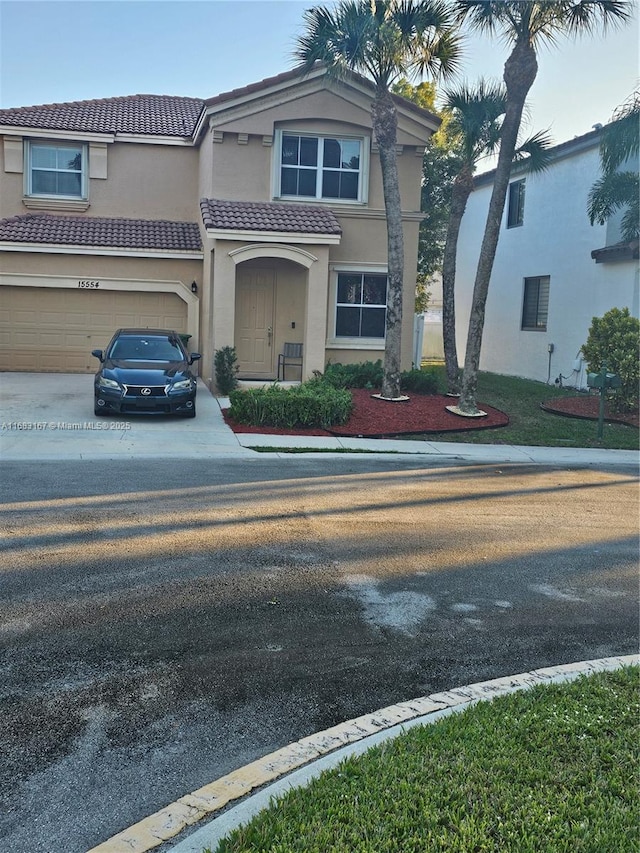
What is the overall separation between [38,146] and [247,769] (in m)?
21.2

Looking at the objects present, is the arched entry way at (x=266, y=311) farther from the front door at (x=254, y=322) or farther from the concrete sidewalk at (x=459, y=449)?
the concrete sidewalk at (x=459, y=449)

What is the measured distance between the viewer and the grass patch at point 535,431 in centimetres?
1545

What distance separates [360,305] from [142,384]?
7.36 metres

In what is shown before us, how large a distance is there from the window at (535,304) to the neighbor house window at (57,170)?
13307 mm

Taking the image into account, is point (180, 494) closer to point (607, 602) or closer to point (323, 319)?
point (607, 602)

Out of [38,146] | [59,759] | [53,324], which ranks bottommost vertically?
[59,759]

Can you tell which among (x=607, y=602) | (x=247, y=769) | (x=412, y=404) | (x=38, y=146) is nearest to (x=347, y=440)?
(x=412, y=404)

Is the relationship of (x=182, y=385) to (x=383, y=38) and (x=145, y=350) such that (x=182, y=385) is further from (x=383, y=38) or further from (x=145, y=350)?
(x=383, y=38)

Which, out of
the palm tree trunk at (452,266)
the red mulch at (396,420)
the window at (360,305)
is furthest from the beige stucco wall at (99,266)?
the palm tree trunk at (452,266)

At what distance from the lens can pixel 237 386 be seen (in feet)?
61.7

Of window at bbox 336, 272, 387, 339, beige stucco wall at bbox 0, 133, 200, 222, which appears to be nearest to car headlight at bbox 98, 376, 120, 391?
window at bbox 336, 272, 387, 339

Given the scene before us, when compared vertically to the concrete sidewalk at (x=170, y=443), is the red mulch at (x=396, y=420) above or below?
above

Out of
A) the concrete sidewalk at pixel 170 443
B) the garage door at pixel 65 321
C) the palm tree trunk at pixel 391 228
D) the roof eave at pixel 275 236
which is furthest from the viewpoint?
the garage door at pixel 65 321

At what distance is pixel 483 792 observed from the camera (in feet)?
12.6
